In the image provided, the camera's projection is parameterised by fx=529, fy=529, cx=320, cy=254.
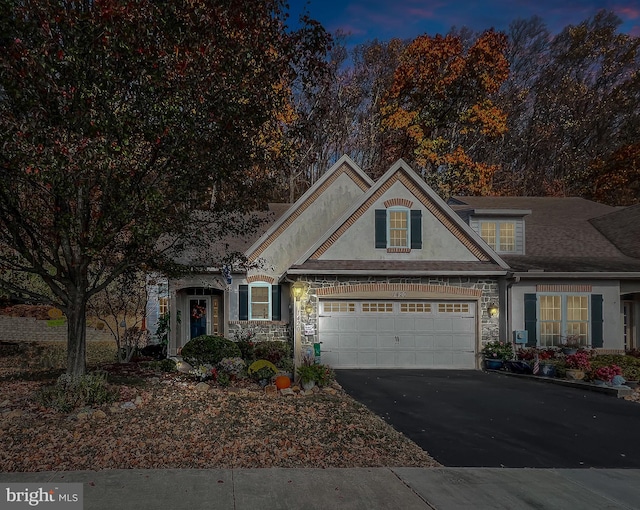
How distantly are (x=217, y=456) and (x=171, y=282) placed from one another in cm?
1250

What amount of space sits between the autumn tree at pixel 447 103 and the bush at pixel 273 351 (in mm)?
18379

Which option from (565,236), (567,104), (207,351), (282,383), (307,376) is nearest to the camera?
(282,383)

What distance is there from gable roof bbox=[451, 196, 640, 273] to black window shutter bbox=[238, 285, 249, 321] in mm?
8497

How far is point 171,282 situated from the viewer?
18.9 meters

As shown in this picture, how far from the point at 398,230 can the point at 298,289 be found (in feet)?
12.9

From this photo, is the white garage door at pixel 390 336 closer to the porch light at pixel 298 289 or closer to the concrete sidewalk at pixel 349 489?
the porch light at pixel 298 289

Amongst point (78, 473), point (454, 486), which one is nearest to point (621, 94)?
point (454, 486)

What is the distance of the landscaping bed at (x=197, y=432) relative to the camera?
6.97 meters

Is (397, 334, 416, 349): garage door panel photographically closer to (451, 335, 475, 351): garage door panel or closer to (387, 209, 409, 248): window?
(451, 335, 475, 351): garage door panel

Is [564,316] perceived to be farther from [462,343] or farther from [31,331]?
[31,331]

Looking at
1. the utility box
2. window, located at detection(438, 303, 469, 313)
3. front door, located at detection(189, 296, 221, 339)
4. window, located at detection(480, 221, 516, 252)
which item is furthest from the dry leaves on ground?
window, located at detection(480, 221, 516, 252)

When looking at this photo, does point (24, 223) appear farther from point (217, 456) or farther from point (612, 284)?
point (612, 284)

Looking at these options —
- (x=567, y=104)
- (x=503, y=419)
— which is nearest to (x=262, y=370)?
(x=503, y=419)

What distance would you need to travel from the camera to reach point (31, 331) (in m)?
23.8
